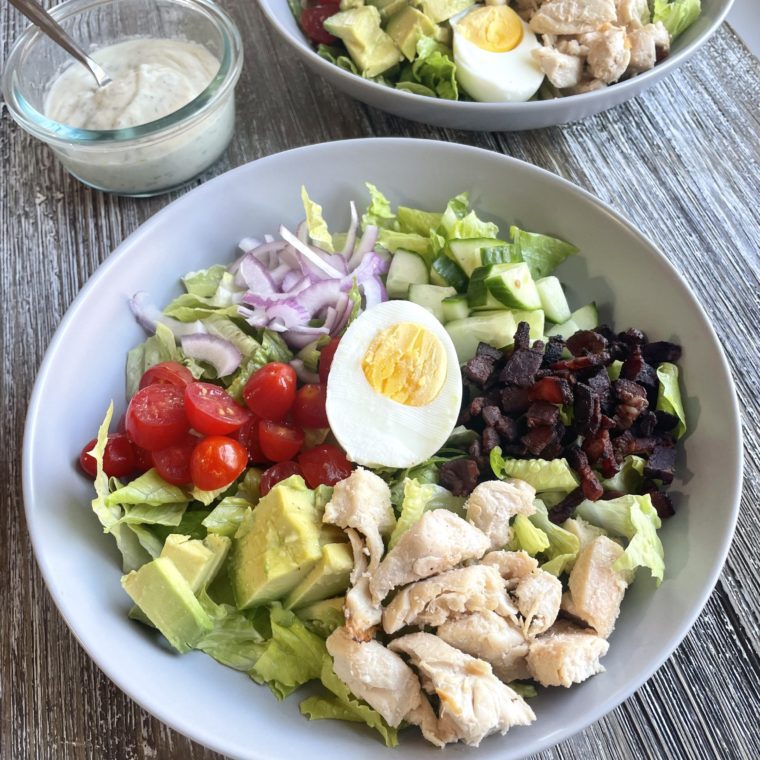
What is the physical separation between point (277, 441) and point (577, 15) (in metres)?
1.98

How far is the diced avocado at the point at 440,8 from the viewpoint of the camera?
2.80 m

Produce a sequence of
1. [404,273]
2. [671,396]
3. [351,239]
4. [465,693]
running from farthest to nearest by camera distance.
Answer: [351,239]
[404,273]
[671,396]
[465,693]

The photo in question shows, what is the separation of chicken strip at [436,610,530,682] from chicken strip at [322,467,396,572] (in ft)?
0.79

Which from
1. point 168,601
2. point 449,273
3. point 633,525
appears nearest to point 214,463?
point 168,601

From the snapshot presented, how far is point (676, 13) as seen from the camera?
286 centimetres

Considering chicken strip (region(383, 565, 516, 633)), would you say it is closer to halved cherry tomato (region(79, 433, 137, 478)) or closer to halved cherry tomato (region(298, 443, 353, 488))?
halved cherry tomato (region(298, 443, 353, 488))

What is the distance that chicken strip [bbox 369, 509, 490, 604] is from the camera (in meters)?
1.71

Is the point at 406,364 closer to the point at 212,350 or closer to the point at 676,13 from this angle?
the point at 212,350

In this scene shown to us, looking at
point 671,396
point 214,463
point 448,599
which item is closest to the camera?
point 448,599

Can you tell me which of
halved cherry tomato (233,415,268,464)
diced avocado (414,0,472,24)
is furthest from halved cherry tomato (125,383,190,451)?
diced avocado (414,0,472,24)

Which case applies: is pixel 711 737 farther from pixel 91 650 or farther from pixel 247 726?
pixel 91 650

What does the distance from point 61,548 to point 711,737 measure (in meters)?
1.69

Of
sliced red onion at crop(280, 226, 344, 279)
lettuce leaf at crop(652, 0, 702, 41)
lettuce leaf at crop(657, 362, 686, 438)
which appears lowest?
sliced red onion at crop(280, 226, 344, 279)

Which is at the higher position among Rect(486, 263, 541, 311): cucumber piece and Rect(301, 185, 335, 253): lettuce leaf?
Rect(486, 263, 541, 311): cucumber piece
